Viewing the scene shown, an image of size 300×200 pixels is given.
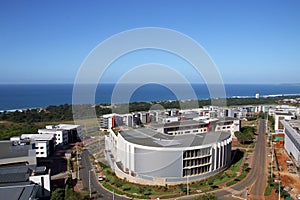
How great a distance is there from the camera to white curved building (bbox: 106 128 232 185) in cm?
690

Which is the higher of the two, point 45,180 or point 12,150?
point 12,150

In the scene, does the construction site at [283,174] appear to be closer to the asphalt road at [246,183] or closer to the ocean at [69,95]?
the asphalt road at [246,183]

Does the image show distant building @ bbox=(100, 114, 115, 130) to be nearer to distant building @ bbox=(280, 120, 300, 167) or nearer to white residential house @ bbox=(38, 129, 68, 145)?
white residential house @ bbox=(38, 129, 68, 145)

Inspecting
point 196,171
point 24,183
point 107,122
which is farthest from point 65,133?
point 196,171

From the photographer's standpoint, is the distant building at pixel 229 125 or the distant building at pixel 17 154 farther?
the distant building at pixel 229 125

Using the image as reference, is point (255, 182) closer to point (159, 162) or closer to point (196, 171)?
point (196, 171)

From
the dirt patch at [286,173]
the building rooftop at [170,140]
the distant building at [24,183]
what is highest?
the building rooftop at [170,140]

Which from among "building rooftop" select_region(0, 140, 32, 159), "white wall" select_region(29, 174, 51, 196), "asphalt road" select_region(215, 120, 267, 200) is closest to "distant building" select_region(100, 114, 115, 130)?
"building rooftop" select_region(0, 140, 32, 159)

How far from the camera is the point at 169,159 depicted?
6.88 meters

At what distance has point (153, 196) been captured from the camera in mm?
6301

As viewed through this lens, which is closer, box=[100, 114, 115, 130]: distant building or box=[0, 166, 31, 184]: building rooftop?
box=[0, 166, 31, 184]: building rooftop

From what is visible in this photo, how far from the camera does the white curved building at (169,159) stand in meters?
6.90

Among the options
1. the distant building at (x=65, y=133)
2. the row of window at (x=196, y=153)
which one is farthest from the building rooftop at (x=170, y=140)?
the distant building at (x=65, y=133)

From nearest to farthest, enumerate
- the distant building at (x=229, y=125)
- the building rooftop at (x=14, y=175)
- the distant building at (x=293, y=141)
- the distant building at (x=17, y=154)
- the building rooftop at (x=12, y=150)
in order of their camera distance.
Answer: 1. the building rooftop at (x=14, y=175)
2. the distant building at (x=17, y=154)
3. the building rooftop at (x=12, y=150)
4. the distant building at (x=293, y=141)
5. the distant building at (x=229, y=125)
